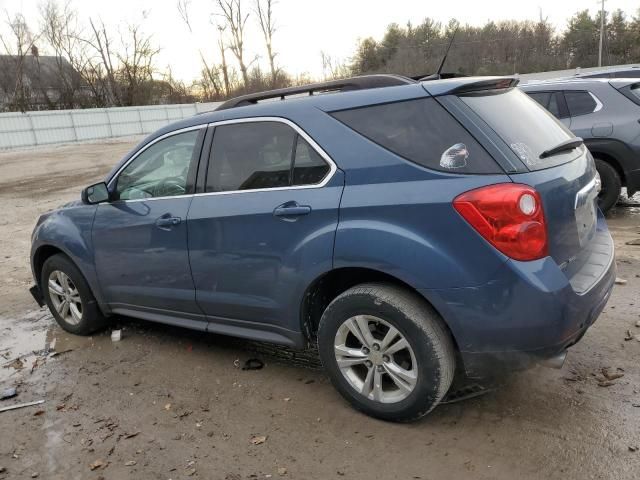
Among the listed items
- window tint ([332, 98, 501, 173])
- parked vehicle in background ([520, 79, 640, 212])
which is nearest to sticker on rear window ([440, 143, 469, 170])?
window tint ([332, 98, 501, 173])

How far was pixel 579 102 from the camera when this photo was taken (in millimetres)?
7066

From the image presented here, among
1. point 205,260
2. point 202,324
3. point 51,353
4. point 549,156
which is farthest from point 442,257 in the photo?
point 51,353

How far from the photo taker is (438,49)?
2162 inches

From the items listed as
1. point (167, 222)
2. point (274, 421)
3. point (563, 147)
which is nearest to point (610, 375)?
point (563, 147)

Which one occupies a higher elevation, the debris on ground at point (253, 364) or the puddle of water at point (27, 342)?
the puddle of water at point (27, 342)

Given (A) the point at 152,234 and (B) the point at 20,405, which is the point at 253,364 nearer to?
(A) the point at 152,234

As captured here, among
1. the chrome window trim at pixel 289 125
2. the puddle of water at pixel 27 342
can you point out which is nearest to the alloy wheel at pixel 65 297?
the puddle of water at pixel 27 342

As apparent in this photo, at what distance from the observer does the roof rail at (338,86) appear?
10.4 ft

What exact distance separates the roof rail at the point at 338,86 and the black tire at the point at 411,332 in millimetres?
1192

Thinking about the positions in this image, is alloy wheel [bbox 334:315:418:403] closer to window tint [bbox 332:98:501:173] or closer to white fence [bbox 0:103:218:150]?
window tint [bbox 332:98:501:173]

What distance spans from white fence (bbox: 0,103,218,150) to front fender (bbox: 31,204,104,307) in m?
29.8

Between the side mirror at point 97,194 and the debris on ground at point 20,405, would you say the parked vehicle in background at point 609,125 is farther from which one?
the debris on ground at point 20,405

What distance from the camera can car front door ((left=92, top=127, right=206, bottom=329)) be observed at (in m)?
3.71

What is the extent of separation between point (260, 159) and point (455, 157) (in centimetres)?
124
